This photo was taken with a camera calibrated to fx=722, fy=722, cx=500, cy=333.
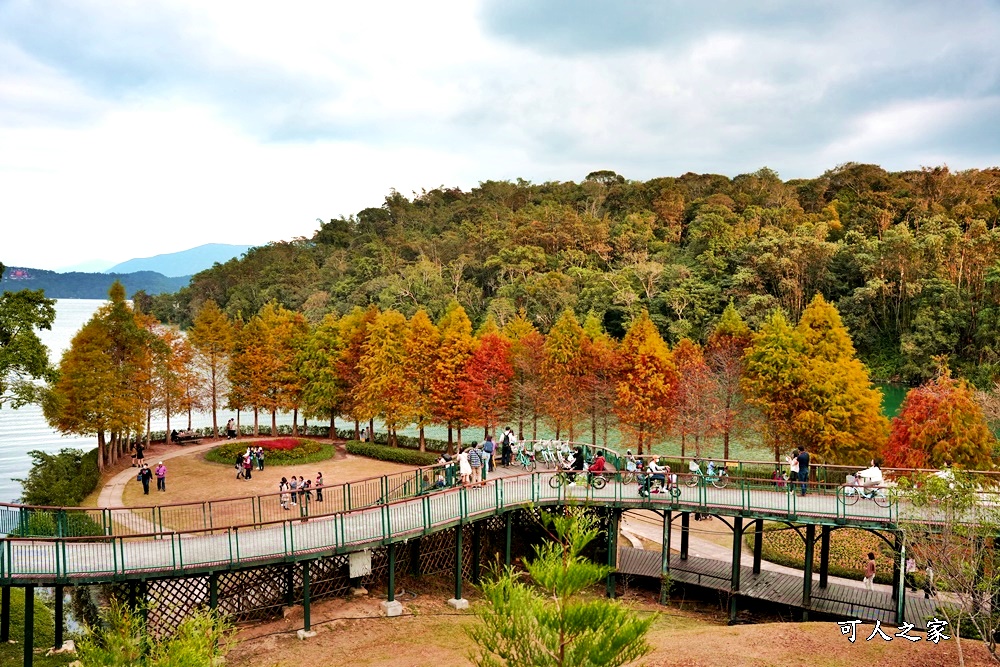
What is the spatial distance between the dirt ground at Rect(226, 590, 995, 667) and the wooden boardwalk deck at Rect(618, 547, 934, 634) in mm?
2310

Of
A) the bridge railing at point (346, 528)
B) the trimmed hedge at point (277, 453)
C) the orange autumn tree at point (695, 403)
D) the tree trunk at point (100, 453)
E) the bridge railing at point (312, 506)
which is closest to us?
the bridge railing at point (346, 528)

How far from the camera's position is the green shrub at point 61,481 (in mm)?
31844

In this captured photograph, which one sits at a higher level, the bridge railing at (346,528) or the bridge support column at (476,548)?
the bridge railing at (346,528)

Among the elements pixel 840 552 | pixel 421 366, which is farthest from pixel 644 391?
pixel 421 366

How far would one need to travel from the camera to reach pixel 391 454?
42812 mm

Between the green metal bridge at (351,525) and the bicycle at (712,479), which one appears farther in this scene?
the bicycle at (712,479)

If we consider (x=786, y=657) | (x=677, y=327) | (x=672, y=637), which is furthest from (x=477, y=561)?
(x=677, y=327)

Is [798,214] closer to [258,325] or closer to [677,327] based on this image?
[677,327]

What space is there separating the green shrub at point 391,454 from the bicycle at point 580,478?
17.4m

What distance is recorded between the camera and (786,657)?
1638cm

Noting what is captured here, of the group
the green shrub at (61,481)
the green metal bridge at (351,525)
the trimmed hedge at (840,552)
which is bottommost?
the trimmed hedge at (840,552)

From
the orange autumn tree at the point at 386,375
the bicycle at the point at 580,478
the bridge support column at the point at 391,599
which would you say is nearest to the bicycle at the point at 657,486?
the bicycle at the point at 580,478

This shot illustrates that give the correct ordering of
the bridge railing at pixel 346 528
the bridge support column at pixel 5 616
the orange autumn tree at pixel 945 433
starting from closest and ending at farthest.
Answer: the bridge railing at pixel 346 528
the bridge support column at pixel 5 616
the orange autumn tree at pixel 945 433

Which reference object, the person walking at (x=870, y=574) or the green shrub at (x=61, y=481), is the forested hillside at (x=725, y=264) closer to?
the green shrub at (x=61, y=481)
